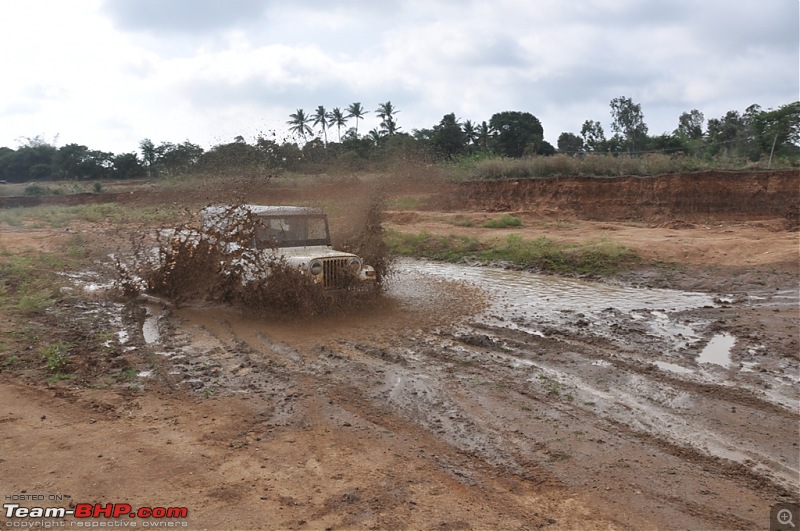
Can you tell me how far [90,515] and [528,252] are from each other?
14405 mm

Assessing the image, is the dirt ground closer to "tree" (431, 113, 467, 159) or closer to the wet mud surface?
the wet mud surface

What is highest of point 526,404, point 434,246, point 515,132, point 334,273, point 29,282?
point 515,132

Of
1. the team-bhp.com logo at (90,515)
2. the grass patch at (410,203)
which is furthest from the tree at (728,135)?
the team-bhp.com logo at (90,515)

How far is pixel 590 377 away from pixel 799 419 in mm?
1995

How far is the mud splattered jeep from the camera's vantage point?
966cm

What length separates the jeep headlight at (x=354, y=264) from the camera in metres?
9.91

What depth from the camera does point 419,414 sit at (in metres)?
5.50

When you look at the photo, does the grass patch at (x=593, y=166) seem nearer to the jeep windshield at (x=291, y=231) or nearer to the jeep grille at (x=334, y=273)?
the jeep windshield at (x=291, y=231)

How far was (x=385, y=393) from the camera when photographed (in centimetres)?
608

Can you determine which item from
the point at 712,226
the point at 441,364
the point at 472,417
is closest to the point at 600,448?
the point at 472,417

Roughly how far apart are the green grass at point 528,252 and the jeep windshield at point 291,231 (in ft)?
22.1

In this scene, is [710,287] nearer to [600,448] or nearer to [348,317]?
[348,317]

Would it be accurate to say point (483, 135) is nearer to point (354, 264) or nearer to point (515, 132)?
point (515, 132)

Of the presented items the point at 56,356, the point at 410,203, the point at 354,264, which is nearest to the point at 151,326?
the point at 56,356
